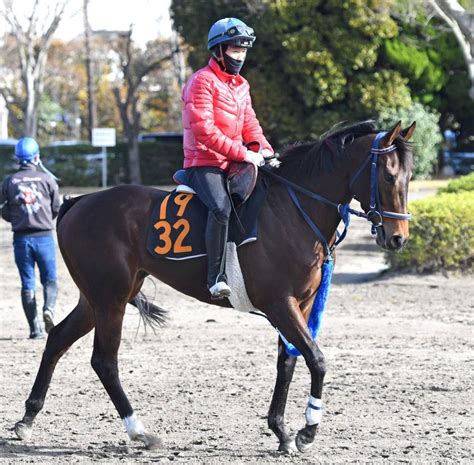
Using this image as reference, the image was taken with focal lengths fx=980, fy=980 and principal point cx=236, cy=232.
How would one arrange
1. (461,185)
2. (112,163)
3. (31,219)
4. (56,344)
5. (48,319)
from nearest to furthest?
1. (56,344)
2. (48,319)
3. (31,219)
4. (461,185)
5. (112,163)

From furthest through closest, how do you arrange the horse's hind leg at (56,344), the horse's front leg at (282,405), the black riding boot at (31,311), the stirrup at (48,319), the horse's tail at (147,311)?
the black riding boot at (31,311)
the stirrup at (48,319)
the horse's tail at (147,311)
the horse's hind leg at (56,344)
the horse's front leg at (282,405)

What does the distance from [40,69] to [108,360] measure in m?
33.0

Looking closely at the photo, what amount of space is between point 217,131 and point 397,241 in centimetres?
132

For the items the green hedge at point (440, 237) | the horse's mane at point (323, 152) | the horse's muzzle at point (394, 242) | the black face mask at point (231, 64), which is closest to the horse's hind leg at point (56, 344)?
the horse's mane at point (323, 152)

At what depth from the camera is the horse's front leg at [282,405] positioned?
Result: 6148 mm

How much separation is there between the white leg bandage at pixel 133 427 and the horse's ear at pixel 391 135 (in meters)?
2.37

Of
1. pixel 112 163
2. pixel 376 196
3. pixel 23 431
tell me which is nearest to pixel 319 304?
pixel 376 196

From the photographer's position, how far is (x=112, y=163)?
39750 mm

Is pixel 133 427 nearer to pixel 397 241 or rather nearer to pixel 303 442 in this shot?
pixel 303 442

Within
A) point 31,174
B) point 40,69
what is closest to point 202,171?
point 31,174

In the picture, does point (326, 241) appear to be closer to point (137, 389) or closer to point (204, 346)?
point (137, 389)

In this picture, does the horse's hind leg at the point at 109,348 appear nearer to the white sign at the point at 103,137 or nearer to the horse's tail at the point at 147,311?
the horse's tail at the point at 147,311

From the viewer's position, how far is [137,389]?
7.97 m

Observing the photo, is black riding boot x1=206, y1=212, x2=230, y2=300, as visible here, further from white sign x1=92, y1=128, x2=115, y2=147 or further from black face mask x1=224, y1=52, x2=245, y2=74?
white sign x1=92, y1=128, x2=115, y2=147
